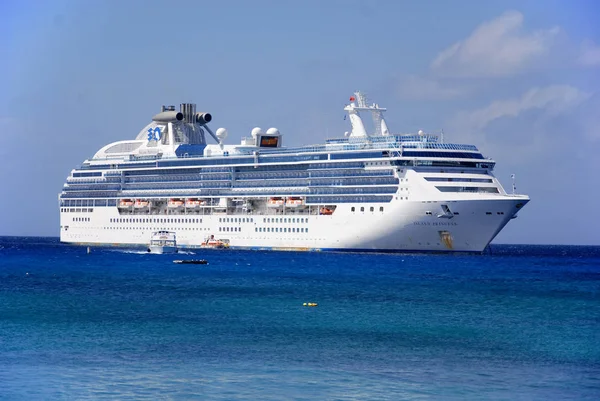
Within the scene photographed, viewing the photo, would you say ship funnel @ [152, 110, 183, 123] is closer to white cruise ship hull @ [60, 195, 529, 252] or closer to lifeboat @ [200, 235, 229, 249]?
white cruise ship hull @ [60, 195, 529, 252]

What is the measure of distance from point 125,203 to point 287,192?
31.5 metres

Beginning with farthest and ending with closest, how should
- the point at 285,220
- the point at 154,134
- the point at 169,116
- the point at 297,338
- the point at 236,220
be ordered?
the point at 154,134
the point at 169,116
the point at 236,220
the point at 285,220
the point at 297,338

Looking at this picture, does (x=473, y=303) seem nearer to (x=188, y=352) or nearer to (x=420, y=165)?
(x=188, y=352)

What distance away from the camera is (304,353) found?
3853cm

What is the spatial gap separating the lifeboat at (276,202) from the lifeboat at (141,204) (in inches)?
935

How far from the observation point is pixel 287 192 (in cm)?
12025

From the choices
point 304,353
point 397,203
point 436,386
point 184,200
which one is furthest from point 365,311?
point 184,200

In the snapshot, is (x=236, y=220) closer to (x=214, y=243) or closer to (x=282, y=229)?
(x=214, y=243)

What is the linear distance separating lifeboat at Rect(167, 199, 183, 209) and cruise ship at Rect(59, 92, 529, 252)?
7.5 inches

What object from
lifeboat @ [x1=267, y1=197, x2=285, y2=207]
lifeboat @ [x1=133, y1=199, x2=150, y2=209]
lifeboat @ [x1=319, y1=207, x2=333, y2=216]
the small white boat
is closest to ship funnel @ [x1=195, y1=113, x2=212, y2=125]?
lifeboat @ [x1=133, y1=199, x2=150, y2=209]

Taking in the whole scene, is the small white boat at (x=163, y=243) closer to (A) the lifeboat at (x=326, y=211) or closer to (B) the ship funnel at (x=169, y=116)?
(A) the lifeboat at (x=326, y=211)

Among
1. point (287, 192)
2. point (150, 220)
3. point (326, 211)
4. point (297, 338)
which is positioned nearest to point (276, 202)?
point (287, 192)

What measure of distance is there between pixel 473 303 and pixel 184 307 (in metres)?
16.6

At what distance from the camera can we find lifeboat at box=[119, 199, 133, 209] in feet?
463
